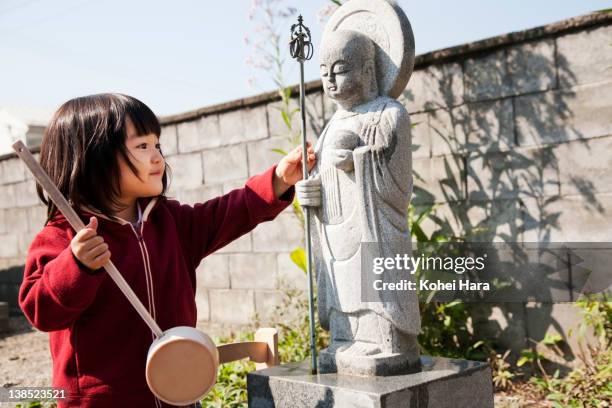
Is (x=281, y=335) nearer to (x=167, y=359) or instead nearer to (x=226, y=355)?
(x=226, y=355)

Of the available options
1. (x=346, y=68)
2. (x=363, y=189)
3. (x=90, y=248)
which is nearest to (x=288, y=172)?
(x=363, y=189)

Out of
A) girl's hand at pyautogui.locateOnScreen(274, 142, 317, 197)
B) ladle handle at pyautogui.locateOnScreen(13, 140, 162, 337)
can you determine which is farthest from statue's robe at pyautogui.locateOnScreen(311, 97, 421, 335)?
ladle handle at pyautogui.locateOnScreen(13, 140, 162, 337)

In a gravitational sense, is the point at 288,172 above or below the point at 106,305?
above

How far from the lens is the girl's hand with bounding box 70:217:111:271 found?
168 centimetres

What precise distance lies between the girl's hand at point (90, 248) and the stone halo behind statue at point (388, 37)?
1353 mm

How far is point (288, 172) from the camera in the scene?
2488 millimetres

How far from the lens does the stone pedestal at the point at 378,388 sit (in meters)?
2.22

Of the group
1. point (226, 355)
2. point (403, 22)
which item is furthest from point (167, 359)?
point (403, 22)

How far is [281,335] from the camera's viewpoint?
441 centimetres

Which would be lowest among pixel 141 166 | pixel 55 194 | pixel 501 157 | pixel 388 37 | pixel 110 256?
pixel 110 256

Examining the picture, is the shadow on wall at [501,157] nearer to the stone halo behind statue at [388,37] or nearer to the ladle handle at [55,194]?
the stone halo behind statue at [388,37]

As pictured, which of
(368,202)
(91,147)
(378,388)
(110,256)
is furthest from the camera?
(368,202)

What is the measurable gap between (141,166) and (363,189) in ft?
2.78

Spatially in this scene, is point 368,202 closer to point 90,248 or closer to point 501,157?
point 90,248
